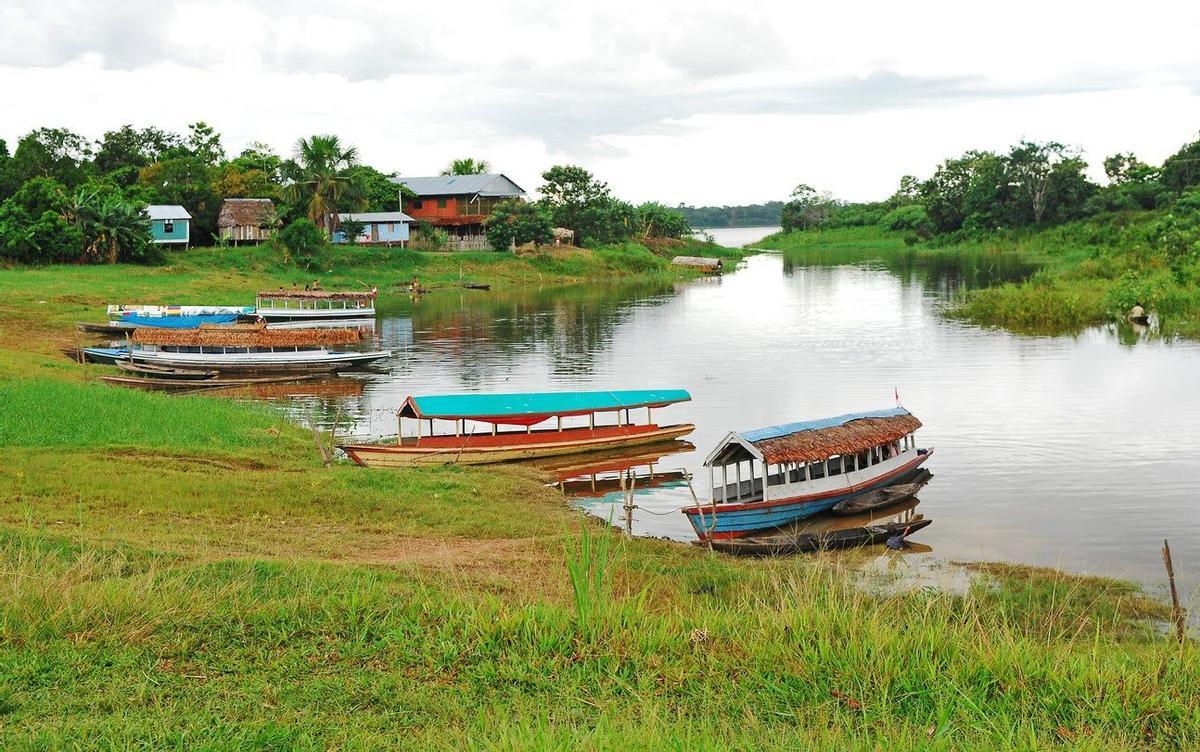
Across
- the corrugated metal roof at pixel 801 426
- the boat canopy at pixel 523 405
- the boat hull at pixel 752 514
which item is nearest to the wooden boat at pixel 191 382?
the boat canopy at pixel 523 405

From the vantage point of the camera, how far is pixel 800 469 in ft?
77.8

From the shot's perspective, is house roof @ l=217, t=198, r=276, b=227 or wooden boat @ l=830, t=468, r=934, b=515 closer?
wooden boat @ l=830, t=468, r=934, b=515

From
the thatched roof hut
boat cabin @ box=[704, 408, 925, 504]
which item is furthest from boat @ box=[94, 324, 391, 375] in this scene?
boat cabin @ box=[704, 408, 925, 504]

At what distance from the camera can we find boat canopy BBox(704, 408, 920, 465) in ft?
72.2

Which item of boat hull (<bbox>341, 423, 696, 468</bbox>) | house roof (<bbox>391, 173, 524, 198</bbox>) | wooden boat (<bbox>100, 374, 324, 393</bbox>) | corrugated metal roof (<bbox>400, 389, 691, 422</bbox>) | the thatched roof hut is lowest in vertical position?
boat hull (<bbox>341, 423, 696, 468</bbox>)

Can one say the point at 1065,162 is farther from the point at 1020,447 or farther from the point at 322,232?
the point at 1020,447

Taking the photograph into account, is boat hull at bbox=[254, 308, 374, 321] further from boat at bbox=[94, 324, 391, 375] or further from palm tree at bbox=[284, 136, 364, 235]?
palm tree at bbox=[284, 136, 364, 235]

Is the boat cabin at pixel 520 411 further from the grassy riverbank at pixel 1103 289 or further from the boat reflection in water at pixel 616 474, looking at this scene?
the grassy riverbank at pixel 1103 289

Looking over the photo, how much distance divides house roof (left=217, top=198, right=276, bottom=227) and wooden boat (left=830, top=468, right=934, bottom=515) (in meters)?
65.0

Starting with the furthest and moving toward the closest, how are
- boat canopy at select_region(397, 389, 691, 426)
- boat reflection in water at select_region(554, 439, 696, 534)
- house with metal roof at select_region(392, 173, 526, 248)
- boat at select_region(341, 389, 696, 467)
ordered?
house with metal roof at select_region(392, 173, 526, 248) < boat canopy at select_region(397, 389, 691, 426) < boat at select_region(341, 389, 696, 467) < boat reflection in water at select_region(554, 439, 696, 534)

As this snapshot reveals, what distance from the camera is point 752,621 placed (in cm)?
1014

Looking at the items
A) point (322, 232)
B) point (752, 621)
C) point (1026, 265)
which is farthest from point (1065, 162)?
point (752, 621)

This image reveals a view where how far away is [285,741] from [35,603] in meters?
3.57

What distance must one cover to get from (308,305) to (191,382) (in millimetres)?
20147
